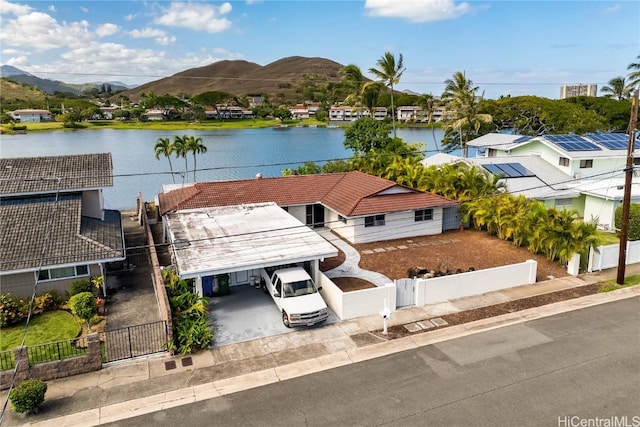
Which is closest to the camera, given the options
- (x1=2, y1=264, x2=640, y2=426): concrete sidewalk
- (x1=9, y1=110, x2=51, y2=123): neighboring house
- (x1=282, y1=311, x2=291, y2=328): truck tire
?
(x1=2, y1=264, x2=640, y2=426): concrete sidewalk

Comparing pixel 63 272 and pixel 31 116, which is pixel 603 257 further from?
pixel 31 116

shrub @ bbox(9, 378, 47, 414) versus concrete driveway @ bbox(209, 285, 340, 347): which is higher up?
shrub @ bbox(9, 378, 47, 414)

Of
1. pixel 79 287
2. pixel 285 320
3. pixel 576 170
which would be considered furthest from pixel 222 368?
pixel 576 170

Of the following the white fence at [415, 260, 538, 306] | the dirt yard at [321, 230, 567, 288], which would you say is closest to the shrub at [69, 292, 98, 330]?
the dirt yard at [321, 230, 567, 288]

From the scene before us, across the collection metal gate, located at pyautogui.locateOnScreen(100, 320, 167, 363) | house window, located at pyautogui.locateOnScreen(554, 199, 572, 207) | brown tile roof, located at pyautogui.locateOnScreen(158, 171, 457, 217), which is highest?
brown tile roof, located at pyautogui.locateOnScreen(158, 171, 457, 217)

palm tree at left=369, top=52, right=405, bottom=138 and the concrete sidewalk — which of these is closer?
the concrete sidewalk

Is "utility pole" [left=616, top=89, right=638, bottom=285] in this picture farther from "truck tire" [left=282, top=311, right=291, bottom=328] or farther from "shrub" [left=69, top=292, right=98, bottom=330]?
"shrub" [left=69, top=292, right=98, bottom=330]

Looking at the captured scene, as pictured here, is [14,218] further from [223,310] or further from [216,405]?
[216,405]
